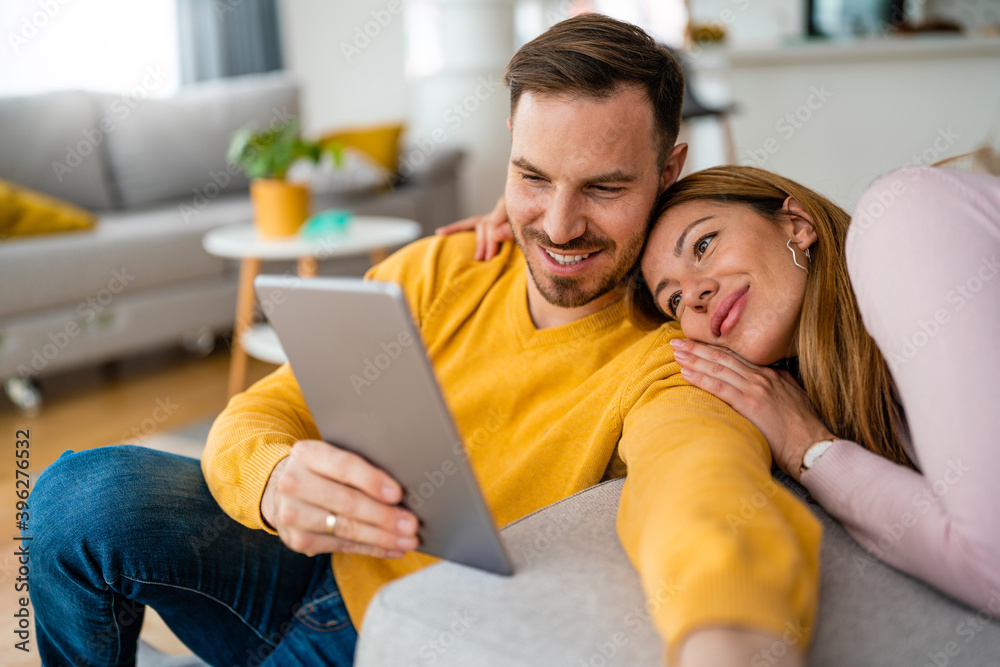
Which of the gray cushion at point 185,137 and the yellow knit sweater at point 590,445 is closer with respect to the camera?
the yellow knit sweater at point 590,445

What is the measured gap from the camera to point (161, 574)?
106cm

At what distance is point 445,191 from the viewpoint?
4.46m

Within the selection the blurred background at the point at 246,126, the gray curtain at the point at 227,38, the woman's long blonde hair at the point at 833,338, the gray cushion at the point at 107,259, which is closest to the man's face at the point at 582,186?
the woman's long blonde hair at the point at 833,338

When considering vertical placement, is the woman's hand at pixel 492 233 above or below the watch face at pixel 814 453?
above

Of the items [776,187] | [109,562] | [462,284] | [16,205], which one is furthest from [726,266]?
[16,205]

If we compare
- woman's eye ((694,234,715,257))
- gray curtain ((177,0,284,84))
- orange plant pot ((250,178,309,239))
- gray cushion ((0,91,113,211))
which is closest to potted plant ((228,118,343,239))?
orange plant pot ((250,178,309,239))

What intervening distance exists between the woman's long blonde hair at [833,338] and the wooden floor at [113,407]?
1739 millimetres

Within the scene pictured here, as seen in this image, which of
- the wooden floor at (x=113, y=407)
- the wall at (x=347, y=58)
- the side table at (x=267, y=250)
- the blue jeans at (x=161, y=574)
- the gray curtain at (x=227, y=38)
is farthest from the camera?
the wall at (x=347, y=58)

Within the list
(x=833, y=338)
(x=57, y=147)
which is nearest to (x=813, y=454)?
(x=833, y=338)

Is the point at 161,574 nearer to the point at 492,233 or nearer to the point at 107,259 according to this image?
the point at 492,233

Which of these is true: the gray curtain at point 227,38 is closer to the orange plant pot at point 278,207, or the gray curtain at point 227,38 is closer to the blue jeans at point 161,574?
the orange plant pot at point 278,207

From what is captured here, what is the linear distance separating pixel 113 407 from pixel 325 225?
0.96 meters

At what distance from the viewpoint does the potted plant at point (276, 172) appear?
2807mm

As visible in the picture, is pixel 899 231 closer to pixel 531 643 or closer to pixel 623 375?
pixel 623 375
